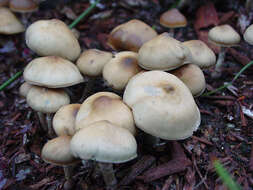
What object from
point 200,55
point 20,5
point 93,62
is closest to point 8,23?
point 20,5

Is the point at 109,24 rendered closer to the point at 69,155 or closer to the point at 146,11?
the point at 146,11

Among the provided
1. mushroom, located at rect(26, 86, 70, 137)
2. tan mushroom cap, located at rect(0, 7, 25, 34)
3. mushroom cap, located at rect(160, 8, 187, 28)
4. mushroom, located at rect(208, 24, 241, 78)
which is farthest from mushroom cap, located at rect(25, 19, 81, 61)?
mushroom, located at rect(208, 24, 241, 78)

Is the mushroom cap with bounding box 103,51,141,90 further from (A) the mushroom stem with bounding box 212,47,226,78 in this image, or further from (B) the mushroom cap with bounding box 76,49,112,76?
Answer: (A) the mushroom stem with bounding box 212,47,226,78

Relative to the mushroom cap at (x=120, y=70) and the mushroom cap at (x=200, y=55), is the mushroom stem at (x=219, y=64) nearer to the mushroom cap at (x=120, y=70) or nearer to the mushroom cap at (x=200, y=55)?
the mushroom cap at (x=200, y=55)

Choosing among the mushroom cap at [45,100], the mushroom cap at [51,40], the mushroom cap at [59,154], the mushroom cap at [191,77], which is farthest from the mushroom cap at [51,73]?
the mushroom cap at [191,77]

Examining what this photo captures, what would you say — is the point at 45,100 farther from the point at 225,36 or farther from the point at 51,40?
the point at 225,36
